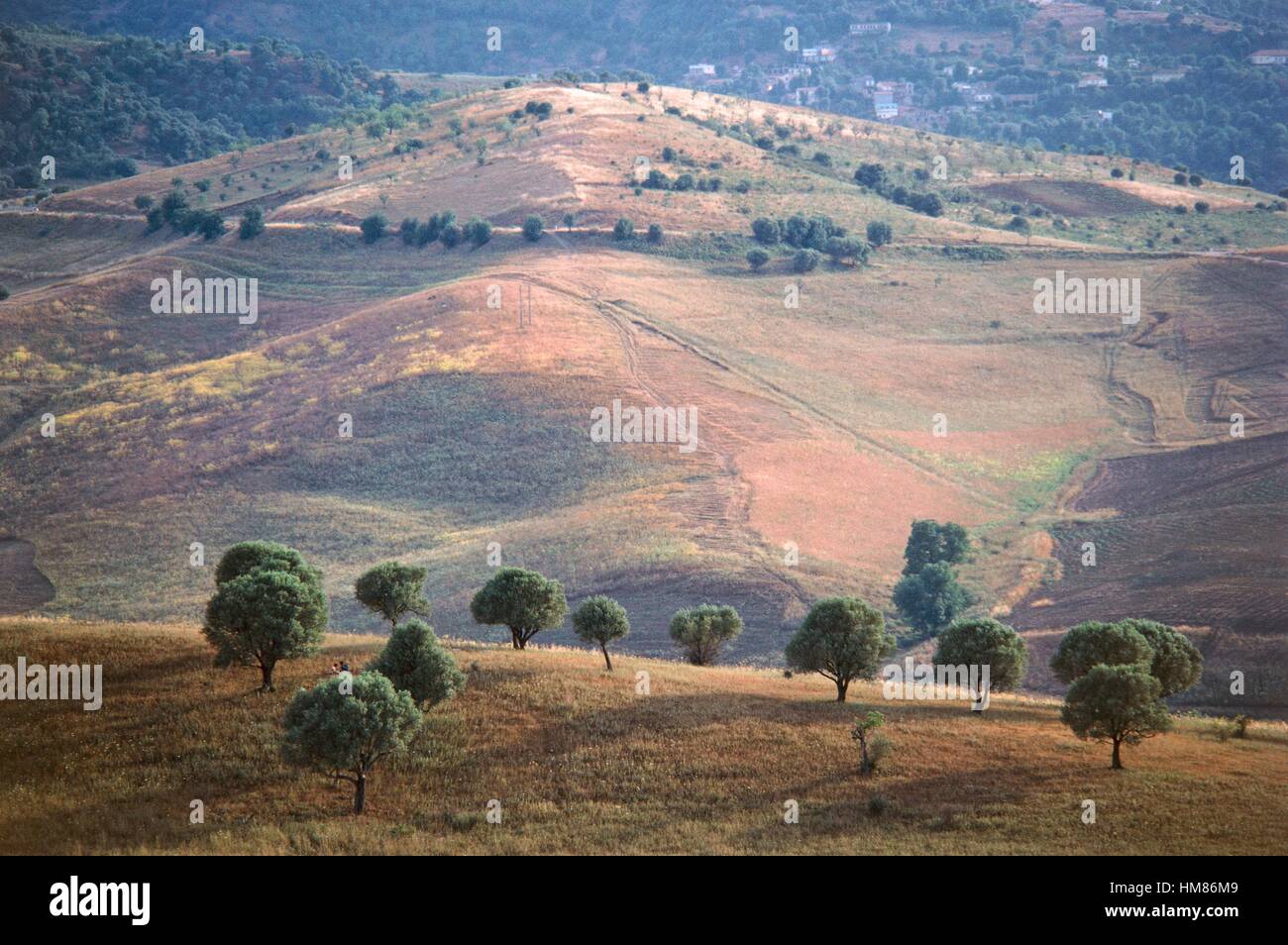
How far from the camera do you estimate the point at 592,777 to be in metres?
37.6

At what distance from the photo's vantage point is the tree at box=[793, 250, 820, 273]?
13050cm

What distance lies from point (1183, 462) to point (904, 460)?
21.4 m

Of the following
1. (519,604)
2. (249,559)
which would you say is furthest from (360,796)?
(519,604)

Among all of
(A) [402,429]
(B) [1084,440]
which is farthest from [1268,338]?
(A) [402,429]

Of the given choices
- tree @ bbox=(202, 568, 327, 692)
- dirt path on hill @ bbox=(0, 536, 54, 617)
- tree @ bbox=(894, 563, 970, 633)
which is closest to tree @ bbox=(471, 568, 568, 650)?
tree @ bbox=(202, 568, 327, 692)

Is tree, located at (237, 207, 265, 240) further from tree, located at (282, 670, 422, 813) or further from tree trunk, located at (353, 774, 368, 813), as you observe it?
tree trunk, located at (353, 774, 368, 813)

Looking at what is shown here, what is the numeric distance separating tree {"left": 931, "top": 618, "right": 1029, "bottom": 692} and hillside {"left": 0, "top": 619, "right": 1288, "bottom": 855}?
5.22 metres

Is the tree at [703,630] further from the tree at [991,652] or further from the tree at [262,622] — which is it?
the tree at [262,622]

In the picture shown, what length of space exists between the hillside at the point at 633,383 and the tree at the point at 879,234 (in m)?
1.19

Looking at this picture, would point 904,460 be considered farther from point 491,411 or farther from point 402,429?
point 402,429

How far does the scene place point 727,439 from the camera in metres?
98.8

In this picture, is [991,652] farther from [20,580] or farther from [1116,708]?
[20,580]

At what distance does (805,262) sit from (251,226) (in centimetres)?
6243

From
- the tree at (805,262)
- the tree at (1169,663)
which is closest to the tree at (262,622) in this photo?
the tree at (1169,663)
